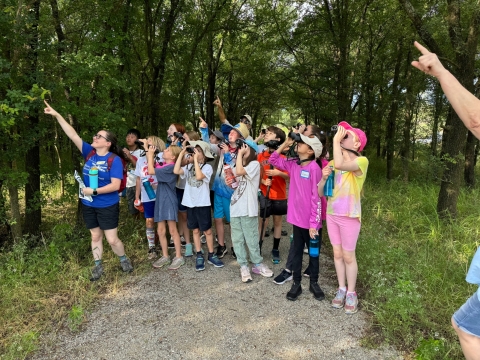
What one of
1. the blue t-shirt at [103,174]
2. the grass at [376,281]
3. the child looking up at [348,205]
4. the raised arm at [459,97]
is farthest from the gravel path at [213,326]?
the raised arm at [459,97]

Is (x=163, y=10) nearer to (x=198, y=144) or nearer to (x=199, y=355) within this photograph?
(x=198, y=144)

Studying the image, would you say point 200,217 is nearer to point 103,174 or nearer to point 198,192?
point 198,192

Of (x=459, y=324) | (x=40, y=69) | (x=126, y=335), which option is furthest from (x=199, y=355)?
(x=40, y=69)

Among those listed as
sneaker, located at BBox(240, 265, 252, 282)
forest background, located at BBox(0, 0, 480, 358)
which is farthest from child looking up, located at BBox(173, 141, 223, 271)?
forest background, located at BBox(0, 0, 480, 358)

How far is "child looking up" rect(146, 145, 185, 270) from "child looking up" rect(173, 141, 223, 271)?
18cm

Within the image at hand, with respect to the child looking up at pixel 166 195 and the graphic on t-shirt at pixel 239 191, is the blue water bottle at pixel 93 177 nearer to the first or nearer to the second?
the child looking up at pixel 166 195

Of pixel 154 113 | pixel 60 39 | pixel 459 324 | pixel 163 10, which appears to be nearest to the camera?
pixel 459 324

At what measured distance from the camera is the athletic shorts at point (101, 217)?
4012 mm

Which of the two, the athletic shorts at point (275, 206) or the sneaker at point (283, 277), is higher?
the athletic shorts at point (275, 206)

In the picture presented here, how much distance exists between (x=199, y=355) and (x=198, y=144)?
2.60 metres

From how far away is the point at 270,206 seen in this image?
15.3ft

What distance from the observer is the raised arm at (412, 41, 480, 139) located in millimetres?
1562

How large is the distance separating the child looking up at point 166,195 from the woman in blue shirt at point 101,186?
19.4 inches

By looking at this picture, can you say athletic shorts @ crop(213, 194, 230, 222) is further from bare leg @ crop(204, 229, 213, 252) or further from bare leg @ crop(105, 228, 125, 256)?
bare leg @ crop(105, 228, 125, 256)
